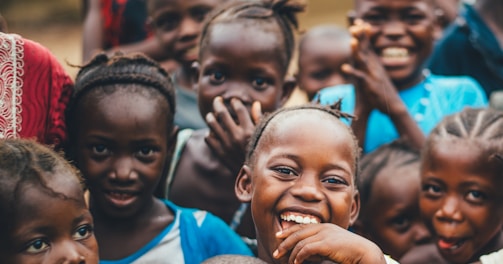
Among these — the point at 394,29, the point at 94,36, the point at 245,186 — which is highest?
the point at 394,29

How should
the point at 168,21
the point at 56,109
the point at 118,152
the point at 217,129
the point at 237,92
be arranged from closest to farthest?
the point at 56,109 < the point at 118,152 < the point at 217,129 < the point at 237,92 < the point at 168,21

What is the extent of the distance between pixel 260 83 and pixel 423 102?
3.57 ft

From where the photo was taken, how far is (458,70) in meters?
5.35

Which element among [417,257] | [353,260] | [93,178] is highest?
[353,260]

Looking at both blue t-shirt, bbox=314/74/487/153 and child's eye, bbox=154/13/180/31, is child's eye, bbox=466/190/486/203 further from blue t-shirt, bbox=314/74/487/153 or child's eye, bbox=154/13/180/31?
child's eye, bbox=154/13/180/31

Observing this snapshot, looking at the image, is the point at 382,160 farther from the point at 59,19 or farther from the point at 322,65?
the point at 59,19

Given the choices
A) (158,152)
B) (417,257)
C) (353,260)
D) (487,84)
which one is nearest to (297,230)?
(353,260)

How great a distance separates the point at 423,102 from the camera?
4547 mm

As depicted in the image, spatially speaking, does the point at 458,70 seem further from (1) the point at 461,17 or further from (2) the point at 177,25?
(2) the point at 177,25

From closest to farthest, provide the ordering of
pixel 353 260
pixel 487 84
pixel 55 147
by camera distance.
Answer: pixel 353 260
pixel 55 147
pixel 487 84

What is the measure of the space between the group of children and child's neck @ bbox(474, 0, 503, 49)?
0.64 meters

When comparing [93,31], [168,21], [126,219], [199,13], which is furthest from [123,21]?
[126,219]

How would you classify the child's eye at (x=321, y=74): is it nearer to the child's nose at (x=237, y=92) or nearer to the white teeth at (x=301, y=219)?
the child's nose at (x=237, y=92)

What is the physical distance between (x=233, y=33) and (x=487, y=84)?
203 centimetres
